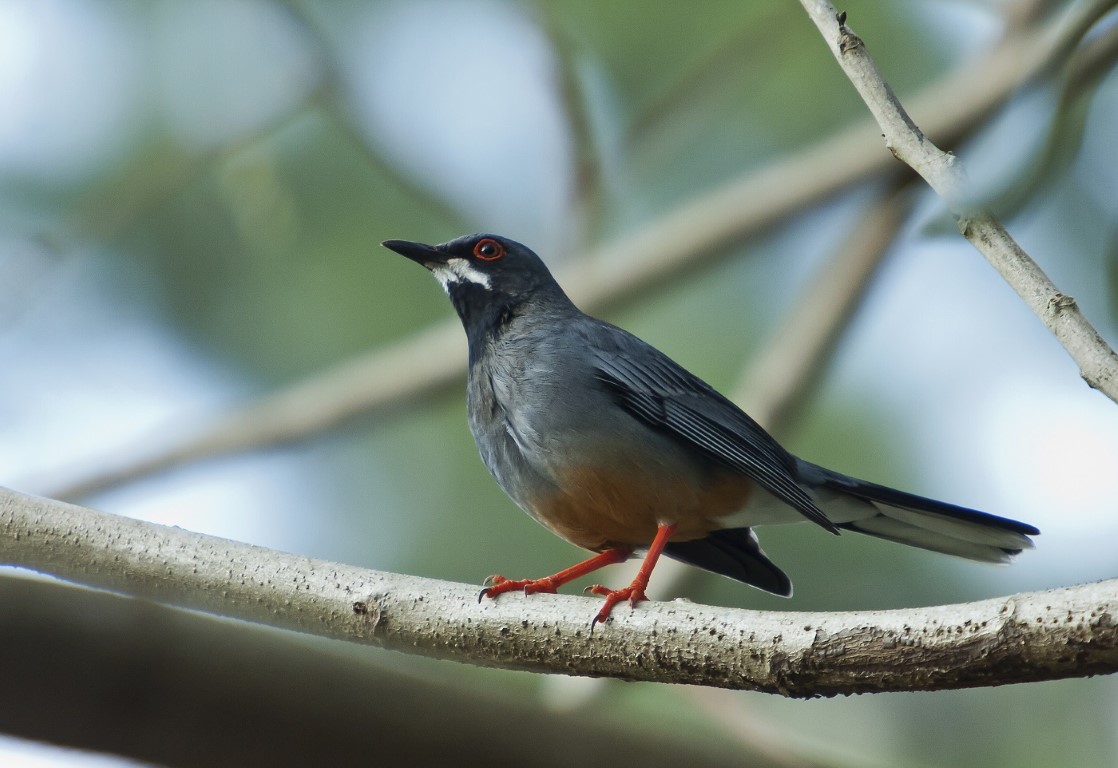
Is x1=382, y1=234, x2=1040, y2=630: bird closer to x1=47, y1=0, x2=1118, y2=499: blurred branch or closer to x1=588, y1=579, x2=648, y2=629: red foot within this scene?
x1=588, y1=579, x2=648, y2=629: red foot

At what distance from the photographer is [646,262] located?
754cm

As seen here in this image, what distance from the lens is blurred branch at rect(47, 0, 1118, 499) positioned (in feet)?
24.0

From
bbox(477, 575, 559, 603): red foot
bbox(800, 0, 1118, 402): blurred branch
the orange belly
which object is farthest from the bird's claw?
bbox(800, 0, 1118, 402): blurred branch

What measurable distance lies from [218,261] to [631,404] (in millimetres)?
5813

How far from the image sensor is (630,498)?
534 cm

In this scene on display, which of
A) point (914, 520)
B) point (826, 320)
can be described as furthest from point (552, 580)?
point (826, 320)

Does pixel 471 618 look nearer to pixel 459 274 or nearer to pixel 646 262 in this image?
pixel 459 274

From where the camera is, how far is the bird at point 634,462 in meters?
5.35

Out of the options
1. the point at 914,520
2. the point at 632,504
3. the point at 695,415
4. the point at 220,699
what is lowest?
the point at 220,699

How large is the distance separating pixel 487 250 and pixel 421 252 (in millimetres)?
370

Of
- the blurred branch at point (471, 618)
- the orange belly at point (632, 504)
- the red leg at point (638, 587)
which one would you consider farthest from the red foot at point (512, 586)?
the orange belly at point (632, 504)

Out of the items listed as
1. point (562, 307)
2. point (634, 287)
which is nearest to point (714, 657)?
point (562, 307)

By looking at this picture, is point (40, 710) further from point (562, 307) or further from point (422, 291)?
point (422, 291)

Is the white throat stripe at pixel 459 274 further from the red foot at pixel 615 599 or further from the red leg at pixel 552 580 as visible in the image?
the red foot at pixel 615 599
